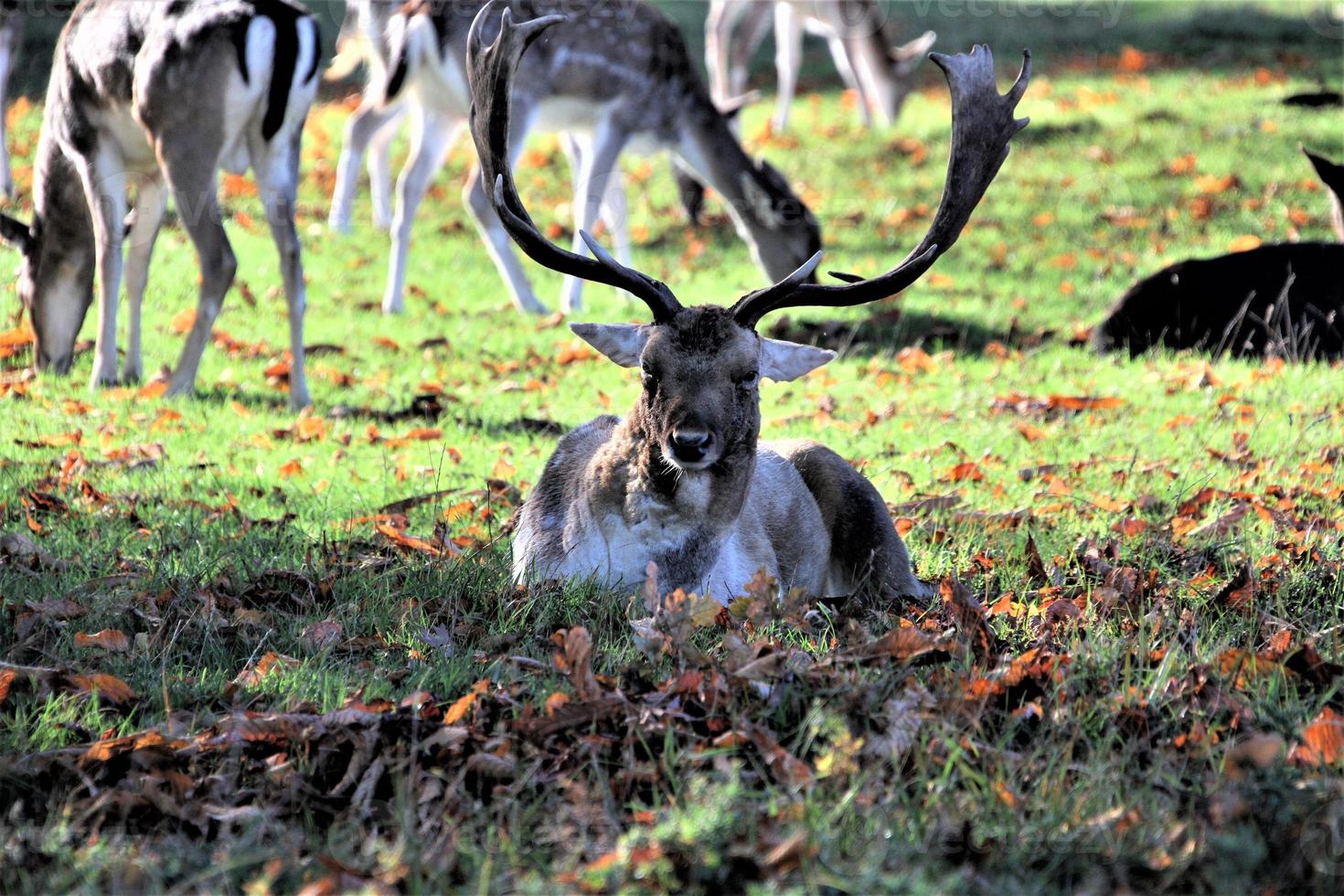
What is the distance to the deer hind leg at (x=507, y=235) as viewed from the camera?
11281mm

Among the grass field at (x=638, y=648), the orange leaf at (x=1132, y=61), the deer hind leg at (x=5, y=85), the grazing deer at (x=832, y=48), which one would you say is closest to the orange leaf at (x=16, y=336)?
the grass field at (x=638, y=648)

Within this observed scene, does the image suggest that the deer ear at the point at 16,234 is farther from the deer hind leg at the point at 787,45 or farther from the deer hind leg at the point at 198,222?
the deer hind leg at the point at 787,45

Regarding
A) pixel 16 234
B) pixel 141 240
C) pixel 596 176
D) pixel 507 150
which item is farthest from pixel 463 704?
pixel 596 176

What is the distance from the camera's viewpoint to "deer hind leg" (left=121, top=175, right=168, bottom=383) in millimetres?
9273

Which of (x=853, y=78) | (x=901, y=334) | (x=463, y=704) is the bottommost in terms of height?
(x=901, y=334)

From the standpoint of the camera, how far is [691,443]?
4.70 m

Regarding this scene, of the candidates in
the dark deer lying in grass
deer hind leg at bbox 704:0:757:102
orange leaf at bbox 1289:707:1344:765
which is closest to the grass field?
orange leaf at bbox 1289:707:1344:765

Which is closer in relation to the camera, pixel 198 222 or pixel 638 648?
pixel 638 648

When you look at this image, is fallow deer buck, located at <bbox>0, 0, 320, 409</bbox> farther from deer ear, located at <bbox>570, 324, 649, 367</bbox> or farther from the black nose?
the black nose

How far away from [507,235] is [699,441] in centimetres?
695

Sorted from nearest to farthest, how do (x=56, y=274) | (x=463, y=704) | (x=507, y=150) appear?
(x=463, y=704), (x=507, y=150), (x=56, y=274)

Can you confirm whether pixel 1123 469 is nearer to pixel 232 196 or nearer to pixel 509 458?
pixel 509 458

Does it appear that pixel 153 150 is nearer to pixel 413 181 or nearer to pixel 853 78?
pixel 413 181

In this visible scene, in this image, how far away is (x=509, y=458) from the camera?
741cm
